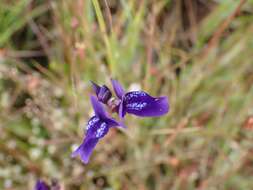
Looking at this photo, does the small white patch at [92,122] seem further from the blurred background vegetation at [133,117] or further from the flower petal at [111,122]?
the blurred background vegetation at [133,117]

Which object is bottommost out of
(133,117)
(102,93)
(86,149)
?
(86,149)

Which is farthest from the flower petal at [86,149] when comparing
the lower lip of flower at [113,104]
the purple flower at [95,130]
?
the lower lip of flower at [113,104]

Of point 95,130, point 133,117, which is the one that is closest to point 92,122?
point 95,130

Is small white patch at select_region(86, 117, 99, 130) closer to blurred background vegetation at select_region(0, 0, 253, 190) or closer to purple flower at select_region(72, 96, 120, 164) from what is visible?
purple flower at select_region(72, 96, 120, 164)

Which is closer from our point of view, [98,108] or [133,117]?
[98,108]

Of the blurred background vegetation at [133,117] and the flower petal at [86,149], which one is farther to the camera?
the blurred background vegetation at [133,117]

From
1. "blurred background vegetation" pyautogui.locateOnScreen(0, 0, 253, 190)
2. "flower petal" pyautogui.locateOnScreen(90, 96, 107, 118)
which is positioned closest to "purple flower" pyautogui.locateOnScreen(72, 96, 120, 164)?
"flower petal" pyautogui.locateOnScreen(90, 96, 107, 118)

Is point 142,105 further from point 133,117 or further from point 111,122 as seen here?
point 133,117
